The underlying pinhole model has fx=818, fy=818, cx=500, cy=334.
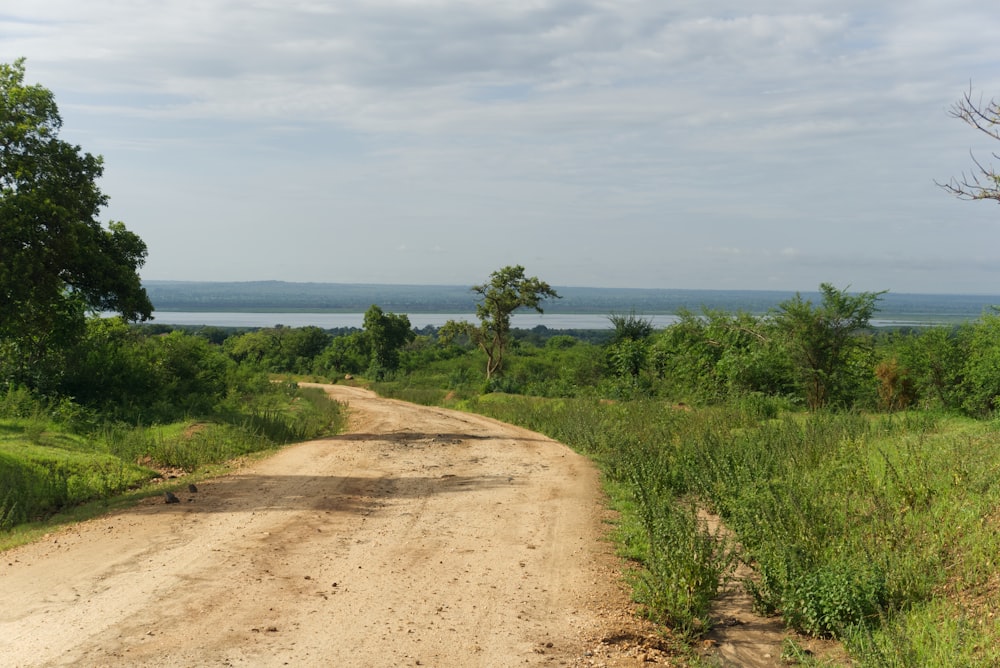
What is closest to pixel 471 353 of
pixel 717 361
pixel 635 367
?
pixel 635 367

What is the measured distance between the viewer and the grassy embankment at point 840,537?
6488 mm

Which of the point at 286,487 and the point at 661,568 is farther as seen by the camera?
the point at 286,487

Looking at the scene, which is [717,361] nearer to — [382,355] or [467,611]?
[467,611]

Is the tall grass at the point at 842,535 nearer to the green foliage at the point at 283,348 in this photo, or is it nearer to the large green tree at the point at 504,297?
the large green tree at the point at 504,297

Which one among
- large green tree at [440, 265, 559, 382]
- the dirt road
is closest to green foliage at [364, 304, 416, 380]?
large green tree at [440, 265, 559, 382]

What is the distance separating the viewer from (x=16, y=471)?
37.7 ft

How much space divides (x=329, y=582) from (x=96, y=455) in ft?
26.6

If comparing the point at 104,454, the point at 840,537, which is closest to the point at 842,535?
the point at 840,537

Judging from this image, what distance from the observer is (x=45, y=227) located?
14.5 m

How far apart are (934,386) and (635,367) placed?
14.1 metres

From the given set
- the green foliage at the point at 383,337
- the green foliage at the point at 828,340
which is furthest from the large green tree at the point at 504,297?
the green foliage at the point at 828,340

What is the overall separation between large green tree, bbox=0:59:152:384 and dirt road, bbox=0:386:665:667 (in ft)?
17.7

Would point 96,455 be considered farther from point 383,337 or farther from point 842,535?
point 383,337

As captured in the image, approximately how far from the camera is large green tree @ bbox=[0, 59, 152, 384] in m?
13.7
